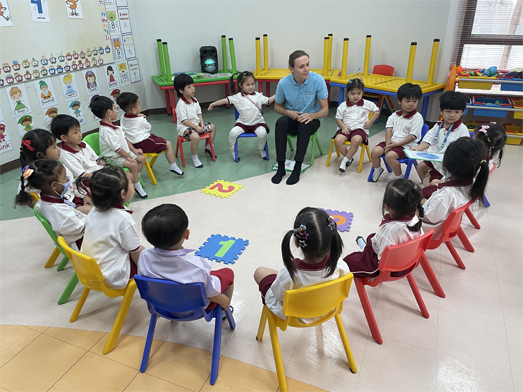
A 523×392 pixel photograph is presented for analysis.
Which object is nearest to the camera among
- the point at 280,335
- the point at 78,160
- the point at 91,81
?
the point at 280,335

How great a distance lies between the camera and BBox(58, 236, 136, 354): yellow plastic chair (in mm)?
1680

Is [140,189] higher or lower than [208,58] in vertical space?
lower

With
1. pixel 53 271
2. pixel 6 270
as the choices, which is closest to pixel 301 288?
pixel 53 271

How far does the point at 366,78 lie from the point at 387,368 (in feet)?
13.9

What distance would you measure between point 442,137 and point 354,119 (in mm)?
921

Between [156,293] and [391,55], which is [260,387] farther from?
[391,55]

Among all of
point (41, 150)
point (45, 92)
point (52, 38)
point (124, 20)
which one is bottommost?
point (41, 150)

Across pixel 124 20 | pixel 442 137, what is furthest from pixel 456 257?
pixel 124 20

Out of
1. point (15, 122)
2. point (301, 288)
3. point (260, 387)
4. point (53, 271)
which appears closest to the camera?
point (301, 288)

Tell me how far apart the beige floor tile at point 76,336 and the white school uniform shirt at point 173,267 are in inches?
26.4

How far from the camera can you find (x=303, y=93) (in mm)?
3650

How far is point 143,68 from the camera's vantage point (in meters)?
5.52

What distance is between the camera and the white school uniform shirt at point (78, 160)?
265 cm

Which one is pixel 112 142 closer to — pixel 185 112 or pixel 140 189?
pixel 140 189
